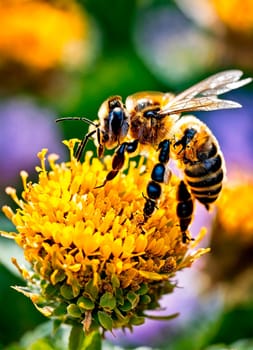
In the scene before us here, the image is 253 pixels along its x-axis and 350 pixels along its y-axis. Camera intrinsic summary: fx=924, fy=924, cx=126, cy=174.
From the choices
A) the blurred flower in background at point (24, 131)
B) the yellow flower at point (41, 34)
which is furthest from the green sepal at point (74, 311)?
the yellow flower at point (41, 34)

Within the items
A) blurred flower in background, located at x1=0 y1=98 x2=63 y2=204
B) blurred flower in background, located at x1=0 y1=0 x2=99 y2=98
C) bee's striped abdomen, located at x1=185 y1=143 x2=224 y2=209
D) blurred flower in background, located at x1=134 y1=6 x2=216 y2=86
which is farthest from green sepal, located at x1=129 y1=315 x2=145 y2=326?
blurred flower in background, located at x1=134 y1=6 x2=216 y2=86

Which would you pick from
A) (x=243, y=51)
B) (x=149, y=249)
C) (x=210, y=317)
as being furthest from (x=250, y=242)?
(x=243, y=51)

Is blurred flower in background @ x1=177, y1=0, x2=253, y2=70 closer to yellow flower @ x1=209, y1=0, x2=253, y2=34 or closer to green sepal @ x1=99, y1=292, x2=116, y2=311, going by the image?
yellow flower @ x1=209, y1=0, x2=253, y2=34

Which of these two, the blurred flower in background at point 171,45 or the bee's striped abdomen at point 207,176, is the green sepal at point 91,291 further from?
the blurred flower in background at point 171,45

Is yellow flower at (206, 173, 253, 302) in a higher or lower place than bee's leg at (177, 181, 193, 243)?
lower

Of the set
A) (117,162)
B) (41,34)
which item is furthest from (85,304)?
(41,34)

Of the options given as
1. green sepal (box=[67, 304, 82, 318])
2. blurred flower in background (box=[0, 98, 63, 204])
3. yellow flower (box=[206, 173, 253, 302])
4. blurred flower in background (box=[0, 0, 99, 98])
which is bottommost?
yellow flower (box=[206, 173, 253, 302])
